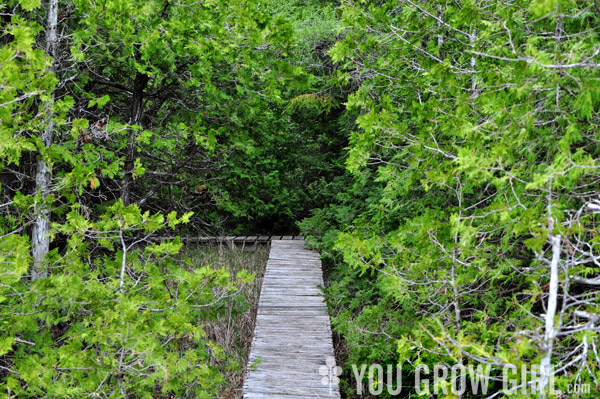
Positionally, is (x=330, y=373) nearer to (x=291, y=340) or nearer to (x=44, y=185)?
(x=291, y=340)

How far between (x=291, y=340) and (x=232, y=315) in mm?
1492

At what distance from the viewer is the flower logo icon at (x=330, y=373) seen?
15.3 feet

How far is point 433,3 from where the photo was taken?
4.73 meters

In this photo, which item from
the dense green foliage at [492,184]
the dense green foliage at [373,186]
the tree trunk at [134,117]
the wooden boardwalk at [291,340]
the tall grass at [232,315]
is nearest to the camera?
the dense green foliage at [492,184]

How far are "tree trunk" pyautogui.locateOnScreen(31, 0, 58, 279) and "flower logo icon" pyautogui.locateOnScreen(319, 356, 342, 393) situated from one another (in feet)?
9.07

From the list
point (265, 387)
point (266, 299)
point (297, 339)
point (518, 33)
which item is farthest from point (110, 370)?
point (518, 33)

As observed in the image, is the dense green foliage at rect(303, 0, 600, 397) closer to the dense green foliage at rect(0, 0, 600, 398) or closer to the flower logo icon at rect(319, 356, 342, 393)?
the dense green foliage at rect(0, 0, 600, 398)

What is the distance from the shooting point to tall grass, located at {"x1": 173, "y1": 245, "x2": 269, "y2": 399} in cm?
525

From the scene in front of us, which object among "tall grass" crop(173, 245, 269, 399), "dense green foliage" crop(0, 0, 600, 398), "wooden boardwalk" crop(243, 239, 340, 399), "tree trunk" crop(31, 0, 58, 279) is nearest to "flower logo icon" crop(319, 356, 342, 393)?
"wooden boardwalk" crop(243, 239, 340, 399)

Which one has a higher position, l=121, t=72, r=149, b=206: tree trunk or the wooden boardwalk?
l=121, t=72, r=149, b=206: tree trunk

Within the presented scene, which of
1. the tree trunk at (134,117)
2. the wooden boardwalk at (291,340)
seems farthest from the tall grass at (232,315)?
the tree trunk at (134,117)

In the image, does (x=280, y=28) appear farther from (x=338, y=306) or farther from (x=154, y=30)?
(x=338, y=306)

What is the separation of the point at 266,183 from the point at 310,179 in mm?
1511

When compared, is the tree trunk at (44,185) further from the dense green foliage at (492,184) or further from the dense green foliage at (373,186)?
the dense green foliage at (492,184)
